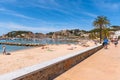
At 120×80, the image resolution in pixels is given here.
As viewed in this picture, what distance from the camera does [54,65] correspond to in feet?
19.1

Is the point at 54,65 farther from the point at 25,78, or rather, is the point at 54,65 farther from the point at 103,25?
the point at 103,25

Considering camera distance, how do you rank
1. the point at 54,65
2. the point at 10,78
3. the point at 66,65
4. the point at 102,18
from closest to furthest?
the point at 10,78 < the point at 54,65 < the point at 66,65 < the point at 102,18

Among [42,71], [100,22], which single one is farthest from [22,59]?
[100,22]

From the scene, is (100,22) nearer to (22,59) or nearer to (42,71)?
(22,59)

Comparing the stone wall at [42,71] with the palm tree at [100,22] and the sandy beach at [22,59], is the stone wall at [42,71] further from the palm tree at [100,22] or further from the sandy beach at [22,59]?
the palm tree at [100,22]

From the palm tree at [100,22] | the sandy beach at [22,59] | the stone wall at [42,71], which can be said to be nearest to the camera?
the stone wall at [42,71]

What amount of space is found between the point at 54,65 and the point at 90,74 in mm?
1608

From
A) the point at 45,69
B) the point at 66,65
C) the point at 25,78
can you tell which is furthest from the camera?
the point at 66,65

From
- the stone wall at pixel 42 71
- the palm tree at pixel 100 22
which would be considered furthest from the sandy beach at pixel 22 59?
the palm tree at pixel 100 22

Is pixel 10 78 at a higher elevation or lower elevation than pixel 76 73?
higher

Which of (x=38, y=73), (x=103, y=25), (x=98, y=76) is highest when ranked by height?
(x=103, y=25)

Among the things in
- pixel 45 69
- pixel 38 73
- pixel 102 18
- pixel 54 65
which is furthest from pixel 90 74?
pixel 102 18

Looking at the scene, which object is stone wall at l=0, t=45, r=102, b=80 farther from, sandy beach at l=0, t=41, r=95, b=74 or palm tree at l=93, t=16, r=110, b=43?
palm tree at l=93, t=16, r=110, b=43

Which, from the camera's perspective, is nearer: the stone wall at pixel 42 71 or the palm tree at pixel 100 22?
the stone wall at pixel 42 71
